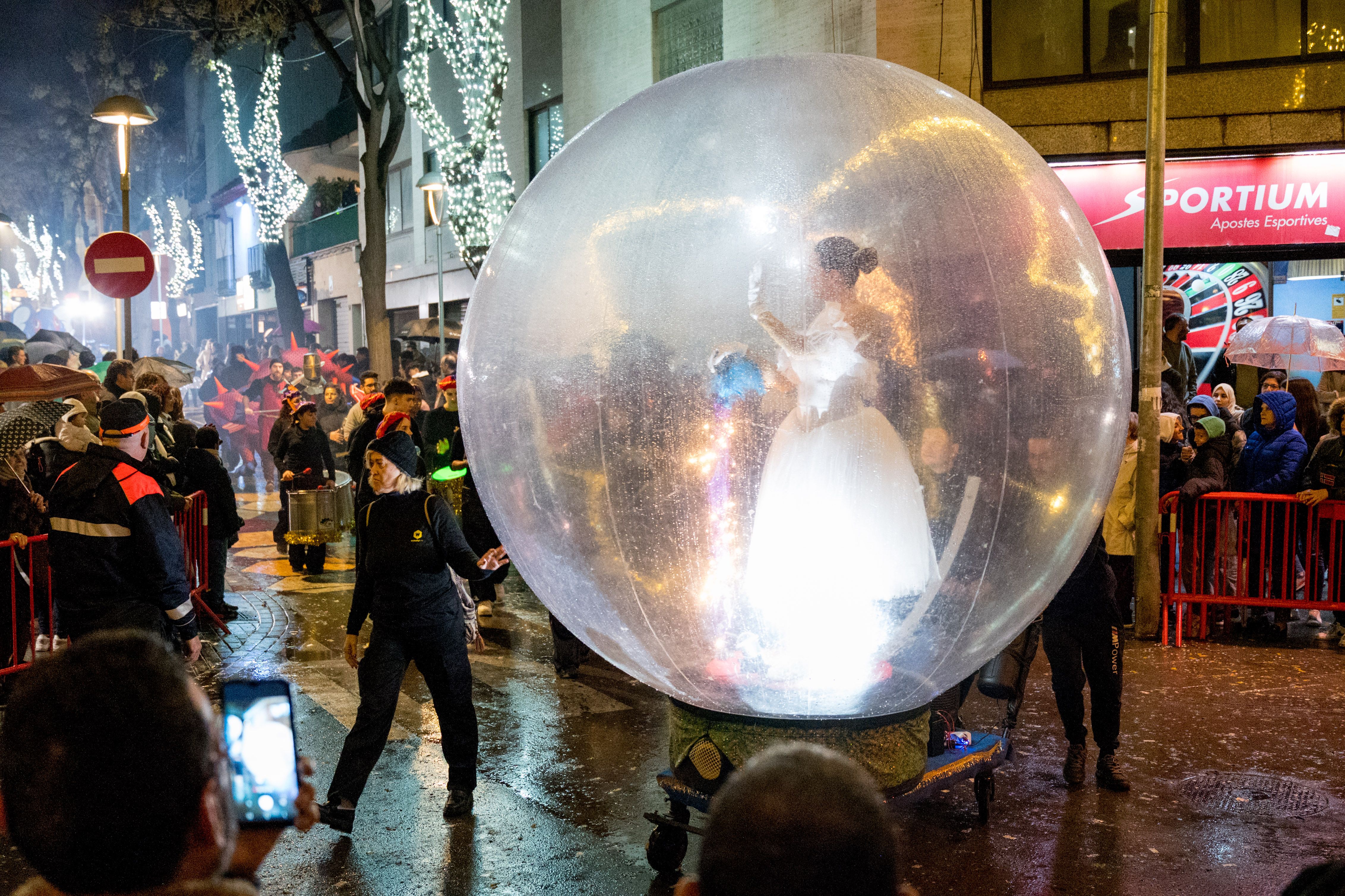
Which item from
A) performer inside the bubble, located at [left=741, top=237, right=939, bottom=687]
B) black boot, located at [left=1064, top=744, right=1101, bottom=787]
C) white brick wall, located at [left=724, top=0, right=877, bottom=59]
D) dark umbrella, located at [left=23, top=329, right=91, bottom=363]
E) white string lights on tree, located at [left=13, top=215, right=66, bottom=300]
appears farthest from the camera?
white string lights on tree, located at [left=13, top=215, right=66, bottom=300]

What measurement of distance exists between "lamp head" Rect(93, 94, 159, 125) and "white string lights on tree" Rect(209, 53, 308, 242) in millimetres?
21175

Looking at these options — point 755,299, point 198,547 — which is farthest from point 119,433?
point 198,547

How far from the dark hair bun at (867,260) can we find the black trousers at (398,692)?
302cm

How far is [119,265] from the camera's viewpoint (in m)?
11.9

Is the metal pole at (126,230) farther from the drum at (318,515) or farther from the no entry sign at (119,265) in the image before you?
the drum at (318,515)

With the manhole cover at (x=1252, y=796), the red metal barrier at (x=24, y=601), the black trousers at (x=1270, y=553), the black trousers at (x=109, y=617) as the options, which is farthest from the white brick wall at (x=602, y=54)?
the manhole cover at (x=1252, y=796)

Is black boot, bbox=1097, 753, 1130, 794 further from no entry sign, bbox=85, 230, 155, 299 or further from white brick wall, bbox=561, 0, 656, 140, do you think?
white brick wall, bbox=561, 0, 656, 140

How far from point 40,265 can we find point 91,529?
208 ft

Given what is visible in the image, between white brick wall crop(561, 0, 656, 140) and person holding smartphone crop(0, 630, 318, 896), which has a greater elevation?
white brick wall crop(561, 0, 656, 140)

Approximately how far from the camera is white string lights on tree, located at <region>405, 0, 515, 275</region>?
1989 cm

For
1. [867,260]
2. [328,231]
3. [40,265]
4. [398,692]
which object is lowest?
[398,692]

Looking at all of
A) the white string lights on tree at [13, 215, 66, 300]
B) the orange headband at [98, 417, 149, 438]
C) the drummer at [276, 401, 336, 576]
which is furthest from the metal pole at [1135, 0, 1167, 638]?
the white string lights on tree at [13, 215, 66, 300]

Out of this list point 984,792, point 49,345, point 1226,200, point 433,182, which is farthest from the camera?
point 433,182

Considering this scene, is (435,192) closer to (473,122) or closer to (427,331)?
(473,122)
